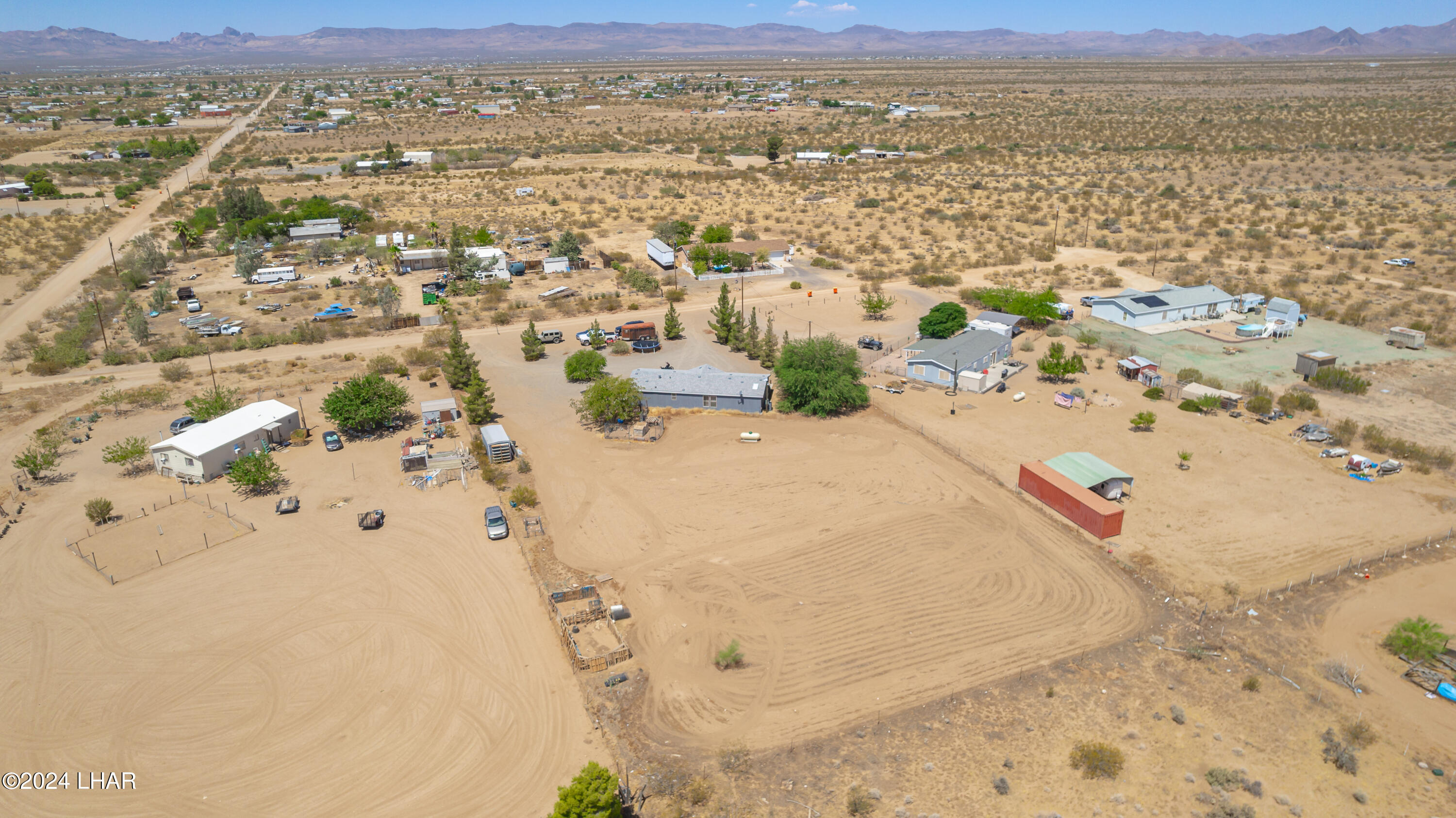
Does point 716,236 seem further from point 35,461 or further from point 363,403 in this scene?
point 35,461

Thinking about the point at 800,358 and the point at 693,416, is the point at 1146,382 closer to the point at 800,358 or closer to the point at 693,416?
the point at 800,358

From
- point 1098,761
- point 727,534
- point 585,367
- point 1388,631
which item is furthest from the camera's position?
point 585,367

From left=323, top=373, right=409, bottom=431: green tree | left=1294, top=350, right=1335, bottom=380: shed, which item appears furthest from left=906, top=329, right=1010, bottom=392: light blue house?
left=323, top=373, right=409, bottom=431: green tree

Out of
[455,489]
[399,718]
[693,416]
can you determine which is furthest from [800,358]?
[399,718]

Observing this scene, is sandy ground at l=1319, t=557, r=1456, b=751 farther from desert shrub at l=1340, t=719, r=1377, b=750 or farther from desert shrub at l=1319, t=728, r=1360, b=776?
desert shrub at l=1319, t=728, r=1360, b=776

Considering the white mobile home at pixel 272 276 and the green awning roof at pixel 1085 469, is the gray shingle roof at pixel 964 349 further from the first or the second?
the white mobile home at pixel 272 276

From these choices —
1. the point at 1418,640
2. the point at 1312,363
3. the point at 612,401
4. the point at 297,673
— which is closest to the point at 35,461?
the point at 297,673

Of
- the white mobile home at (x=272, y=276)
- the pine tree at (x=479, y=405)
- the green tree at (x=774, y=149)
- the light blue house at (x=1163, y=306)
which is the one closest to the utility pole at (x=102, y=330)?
the white mobile home at (x=272, y=276)
